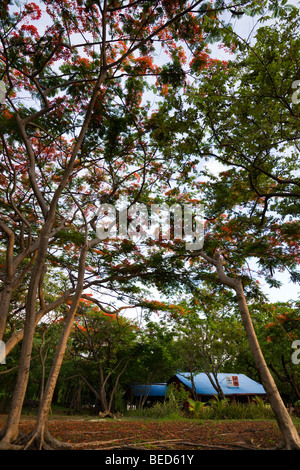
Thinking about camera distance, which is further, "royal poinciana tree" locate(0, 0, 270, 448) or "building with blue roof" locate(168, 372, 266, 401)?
"building with blue roof" locate(168, 372, 266, 401)

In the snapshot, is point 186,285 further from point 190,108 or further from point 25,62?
point 25,62

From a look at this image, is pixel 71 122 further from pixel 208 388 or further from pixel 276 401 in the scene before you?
pixel 208 388

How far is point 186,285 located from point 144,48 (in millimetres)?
6747

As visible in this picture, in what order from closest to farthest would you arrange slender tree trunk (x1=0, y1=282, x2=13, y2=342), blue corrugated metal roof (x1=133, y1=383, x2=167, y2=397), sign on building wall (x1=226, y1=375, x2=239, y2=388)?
slender tree trunk (x1=0, y1=282, x2=13, y2=342) → blue corrugated metal roof (x1=133, y1=383, x2=167, y2=397) → sign on building wall (x1=226, y1=375, x2=239, y2=388)

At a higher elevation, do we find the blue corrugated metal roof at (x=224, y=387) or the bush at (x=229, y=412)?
the blue corrugated metal roof at (x=224, y=387)

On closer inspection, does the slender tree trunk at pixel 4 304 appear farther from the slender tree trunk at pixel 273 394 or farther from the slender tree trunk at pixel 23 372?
the slender tree trunk at pixel 273 394

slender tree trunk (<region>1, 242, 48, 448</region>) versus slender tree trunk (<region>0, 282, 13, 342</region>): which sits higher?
slender tree trunk (<region>0, 282, 13, 342</region>)

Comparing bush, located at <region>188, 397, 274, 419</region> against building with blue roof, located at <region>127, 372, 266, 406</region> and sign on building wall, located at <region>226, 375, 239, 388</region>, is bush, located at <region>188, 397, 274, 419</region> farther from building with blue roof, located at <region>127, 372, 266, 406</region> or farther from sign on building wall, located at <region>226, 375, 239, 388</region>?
sign on building wall, located at <region>226, 375, 239, 388</region>

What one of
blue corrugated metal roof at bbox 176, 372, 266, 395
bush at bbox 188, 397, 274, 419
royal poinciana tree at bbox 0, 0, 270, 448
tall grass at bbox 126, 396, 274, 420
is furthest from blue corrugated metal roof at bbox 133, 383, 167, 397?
royal poinciana tree at bbox 0, 0, 270, 448

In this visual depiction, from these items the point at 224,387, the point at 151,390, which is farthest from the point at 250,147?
the point at 151,390

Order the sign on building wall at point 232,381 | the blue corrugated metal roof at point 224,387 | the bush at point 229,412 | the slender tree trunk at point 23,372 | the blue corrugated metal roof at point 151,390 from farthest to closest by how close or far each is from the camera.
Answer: the sign on building wall at point 232,381 → the blue corrugated metal roof at point 151,390 → the blue corrugated metal roof at point 224,387 → the bush at point 229,412 → the slender tree trunk at point 23,372

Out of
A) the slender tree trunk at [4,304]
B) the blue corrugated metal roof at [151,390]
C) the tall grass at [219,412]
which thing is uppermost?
the slender tree trunk at [4,304]

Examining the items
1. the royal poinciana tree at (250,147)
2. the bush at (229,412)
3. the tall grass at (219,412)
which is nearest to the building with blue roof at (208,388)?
the tall grass at (219,412)

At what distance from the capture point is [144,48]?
5.74 m
